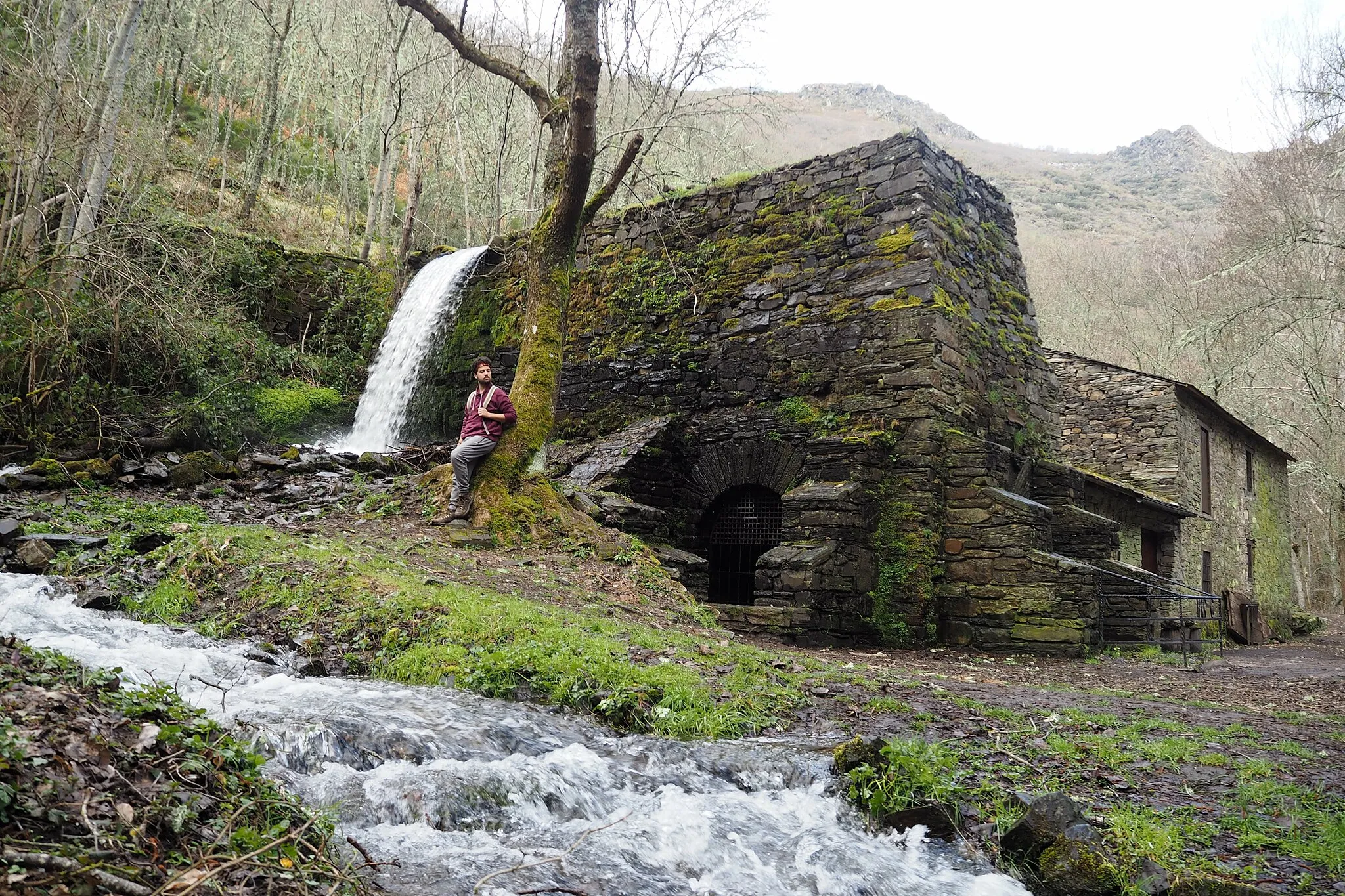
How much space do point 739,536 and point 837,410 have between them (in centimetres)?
219

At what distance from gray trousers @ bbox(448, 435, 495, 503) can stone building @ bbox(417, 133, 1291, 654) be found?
4.53 feet

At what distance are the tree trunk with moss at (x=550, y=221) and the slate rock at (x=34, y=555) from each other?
370 cm

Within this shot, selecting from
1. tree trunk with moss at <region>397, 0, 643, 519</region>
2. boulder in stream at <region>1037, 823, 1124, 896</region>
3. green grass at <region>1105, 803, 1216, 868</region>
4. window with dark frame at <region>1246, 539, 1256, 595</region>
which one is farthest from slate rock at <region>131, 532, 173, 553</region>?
window with dark frame at <region>1246, 539, 1256, 595</region>

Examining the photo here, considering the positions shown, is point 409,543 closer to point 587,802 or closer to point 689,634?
point 689,634

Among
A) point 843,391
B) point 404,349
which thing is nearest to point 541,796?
point 843,391

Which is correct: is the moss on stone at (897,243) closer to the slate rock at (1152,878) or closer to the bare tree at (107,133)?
the slate rock at (1152,878)

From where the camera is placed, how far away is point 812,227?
36.9 feet

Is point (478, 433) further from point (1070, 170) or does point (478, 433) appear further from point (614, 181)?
point (1070, 170)

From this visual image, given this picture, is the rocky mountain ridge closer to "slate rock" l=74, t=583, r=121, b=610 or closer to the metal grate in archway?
the metal grate in archway

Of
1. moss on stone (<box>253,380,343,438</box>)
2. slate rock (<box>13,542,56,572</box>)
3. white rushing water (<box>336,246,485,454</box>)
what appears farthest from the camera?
→ white rushing water (<box>336,246,485,454</box>)

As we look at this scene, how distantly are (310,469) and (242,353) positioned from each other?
13.2 feet

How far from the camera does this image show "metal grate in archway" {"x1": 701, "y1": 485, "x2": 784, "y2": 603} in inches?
442

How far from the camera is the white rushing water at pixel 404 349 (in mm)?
13953

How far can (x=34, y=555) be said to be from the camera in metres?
6.52
